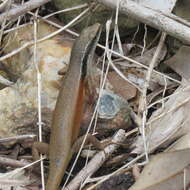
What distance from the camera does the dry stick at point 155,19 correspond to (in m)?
3.69

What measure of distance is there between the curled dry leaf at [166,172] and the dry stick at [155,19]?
3.07 ft

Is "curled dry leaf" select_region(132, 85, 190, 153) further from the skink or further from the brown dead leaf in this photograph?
the skink

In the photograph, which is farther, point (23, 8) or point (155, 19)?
point (23, 8)

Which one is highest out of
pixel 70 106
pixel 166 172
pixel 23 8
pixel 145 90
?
pixel 23 8

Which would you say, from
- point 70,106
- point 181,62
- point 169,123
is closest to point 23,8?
point 70,106

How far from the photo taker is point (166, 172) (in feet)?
10.4

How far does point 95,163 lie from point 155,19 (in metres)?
1.14

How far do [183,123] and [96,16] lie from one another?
1218 mm

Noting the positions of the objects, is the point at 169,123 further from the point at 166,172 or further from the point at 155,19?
the point at 155,19

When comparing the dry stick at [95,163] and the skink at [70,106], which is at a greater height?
the skink at [70,106]

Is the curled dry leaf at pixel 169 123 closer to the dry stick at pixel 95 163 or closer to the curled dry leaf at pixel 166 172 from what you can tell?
the dry stick at pixel 95 163

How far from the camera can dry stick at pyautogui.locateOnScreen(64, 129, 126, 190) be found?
3.42 m

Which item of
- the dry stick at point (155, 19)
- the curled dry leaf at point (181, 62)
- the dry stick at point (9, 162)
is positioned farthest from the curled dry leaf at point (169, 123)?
the dry stick at point (9, 162)

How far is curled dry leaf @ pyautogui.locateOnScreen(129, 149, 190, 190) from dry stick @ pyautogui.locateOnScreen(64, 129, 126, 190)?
0.39 meters
